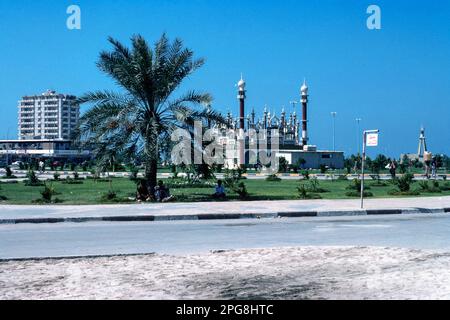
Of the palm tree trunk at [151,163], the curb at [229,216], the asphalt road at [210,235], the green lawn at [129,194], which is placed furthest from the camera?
the green lawn at [129,194]

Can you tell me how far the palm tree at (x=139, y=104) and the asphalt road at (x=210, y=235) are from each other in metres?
7.06

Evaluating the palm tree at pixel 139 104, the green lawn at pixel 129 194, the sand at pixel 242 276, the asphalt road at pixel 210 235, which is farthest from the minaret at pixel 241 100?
the sand at pixel 242 276

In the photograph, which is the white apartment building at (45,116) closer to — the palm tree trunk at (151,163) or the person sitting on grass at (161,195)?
the palm tree trunk at (151,163)

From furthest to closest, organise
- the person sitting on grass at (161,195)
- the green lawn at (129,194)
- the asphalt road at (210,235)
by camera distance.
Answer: the green lawn at (129,194)
the person sitting on grass at (161,195)
the asphalt road at (210,235)

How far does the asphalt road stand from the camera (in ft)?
33.9

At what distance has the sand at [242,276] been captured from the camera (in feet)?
21.1

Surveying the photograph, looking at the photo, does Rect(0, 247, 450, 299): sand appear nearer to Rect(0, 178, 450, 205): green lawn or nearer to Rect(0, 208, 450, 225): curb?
Rect(0, 208, 450, 225): curb

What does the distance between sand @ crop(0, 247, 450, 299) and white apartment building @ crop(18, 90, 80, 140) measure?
547ft

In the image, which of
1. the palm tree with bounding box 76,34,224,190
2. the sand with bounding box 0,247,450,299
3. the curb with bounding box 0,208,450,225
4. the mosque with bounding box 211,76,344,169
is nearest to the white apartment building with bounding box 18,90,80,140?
the mosque with bounding box 211,76,344,169

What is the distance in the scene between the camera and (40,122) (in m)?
175
